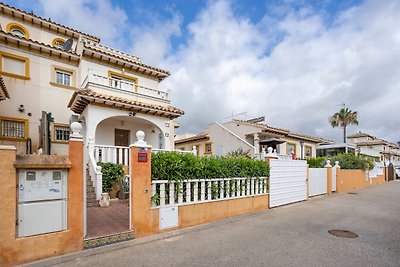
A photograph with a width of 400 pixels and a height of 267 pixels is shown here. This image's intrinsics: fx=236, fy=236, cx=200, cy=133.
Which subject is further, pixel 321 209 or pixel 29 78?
pixel 29 78

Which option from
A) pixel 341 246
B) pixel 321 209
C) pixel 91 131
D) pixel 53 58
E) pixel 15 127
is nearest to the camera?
pixel 341 246

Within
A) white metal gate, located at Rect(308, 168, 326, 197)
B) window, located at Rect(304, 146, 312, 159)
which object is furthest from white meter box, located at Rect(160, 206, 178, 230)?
window, located at Rect(304, 146, 312, 159)

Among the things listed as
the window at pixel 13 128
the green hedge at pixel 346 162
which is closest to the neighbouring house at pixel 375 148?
the green hedge at pixel 346 162

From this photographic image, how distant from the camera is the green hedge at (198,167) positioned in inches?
249

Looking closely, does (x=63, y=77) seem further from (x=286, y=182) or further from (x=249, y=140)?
(x=249, y=140)

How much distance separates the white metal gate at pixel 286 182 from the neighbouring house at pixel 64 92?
6266mm

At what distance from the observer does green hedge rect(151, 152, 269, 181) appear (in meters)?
6.34

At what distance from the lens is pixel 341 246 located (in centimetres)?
544

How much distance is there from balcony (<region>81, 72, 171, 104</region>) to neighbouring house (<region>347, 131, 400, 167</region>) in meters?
30.9

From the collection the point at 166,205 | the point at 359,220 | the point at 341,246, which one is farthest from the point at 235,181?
the point at 359,220

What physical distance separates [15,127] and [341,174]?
19993 mm

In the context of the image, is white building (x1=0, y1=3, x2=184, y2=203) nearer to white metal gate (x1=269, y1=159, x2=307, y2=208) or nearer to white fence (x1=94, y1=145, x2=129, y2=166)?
white fence (x1=94, y1=145, x2=129, y2=166)

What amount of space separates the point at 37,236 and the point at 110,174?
499 cm

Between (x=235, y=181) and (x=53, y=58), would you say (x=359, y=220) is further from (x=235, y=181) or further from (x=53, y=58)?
(x=53, y=58)
